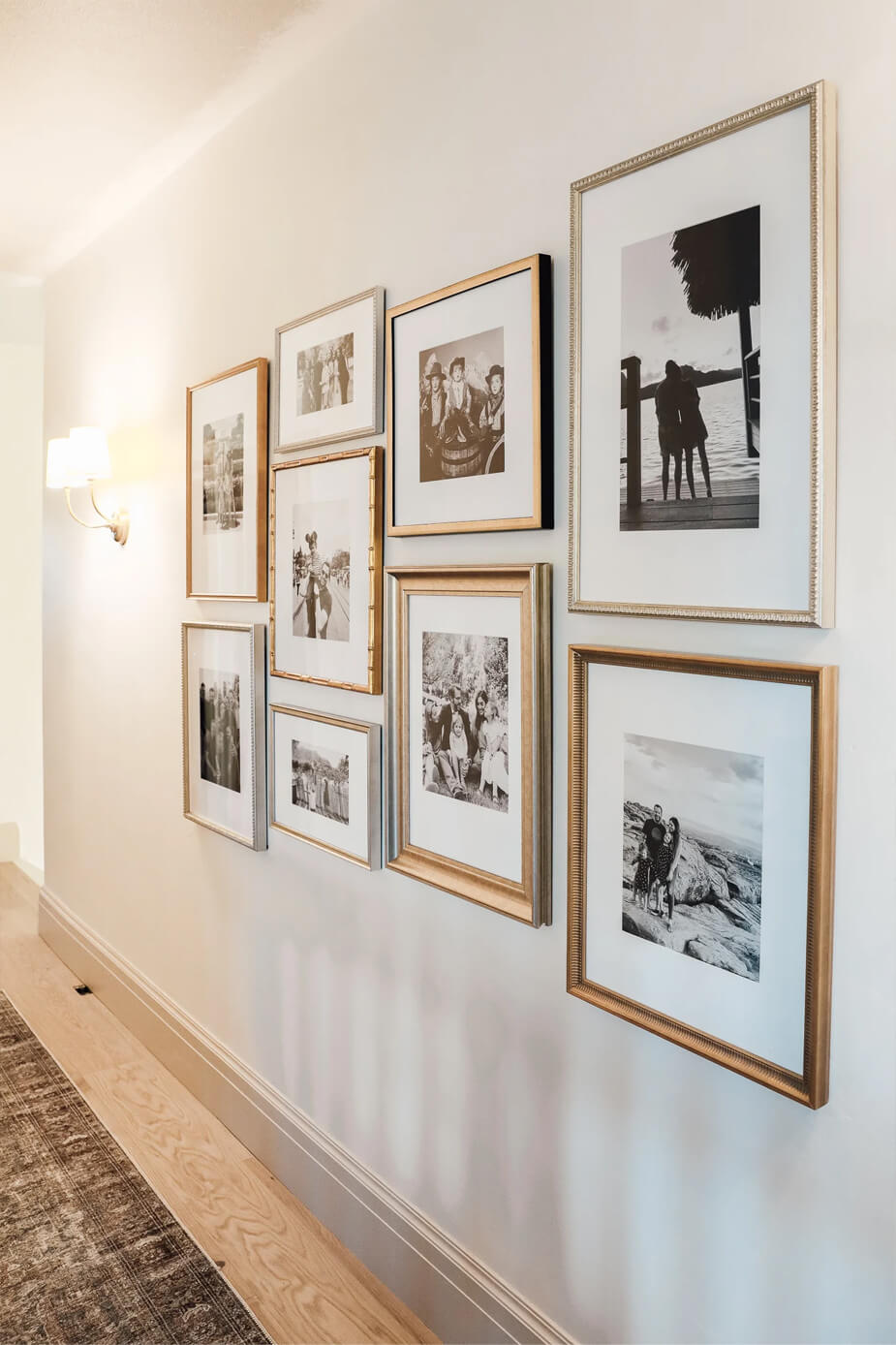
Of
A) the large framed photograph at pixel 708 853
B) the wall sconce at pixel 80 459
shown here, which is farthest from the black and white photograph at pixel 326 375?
the wall sconce at pixel 80 459

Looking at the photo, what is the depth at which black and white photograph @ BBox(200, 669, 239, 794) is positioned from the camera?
246 centimetres

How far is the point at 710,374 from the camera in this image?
123 centimetres

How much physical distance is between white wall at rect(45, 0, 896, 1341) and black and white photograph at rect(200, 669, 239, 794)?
0.19 m

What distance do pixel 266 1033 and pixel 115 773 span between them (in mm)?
1260

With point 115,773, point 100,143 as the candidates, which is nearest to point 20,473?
point 115,773

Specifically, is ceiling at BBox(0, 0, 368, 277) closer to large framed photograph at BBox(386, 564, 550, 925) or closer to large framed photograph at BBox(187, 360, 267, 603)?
large framed photograph at BBox(187, 360, 267, 603)

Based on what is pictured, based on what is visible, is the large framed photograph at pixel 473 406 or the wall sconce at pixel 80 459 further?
the wall sconce at pixel 80 459

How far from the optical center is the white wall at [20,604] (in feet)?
16.1

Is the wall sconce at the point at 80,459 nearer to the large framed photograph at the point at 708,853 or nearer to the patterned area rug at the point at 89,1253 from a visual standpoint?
the patterned area rug at the point at 89,1253

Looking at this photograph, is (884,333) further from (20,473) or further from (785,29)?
(20,473)

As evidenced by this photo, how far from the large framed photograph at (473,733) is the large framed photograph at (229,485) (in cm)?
61

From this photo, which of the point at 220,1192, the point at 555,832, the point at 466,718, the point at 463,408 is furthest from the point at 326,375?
the point at 220,1192

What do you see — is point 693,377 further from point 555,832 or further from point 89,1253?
point 89,1253

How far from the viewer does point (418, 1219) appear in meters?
1.88
